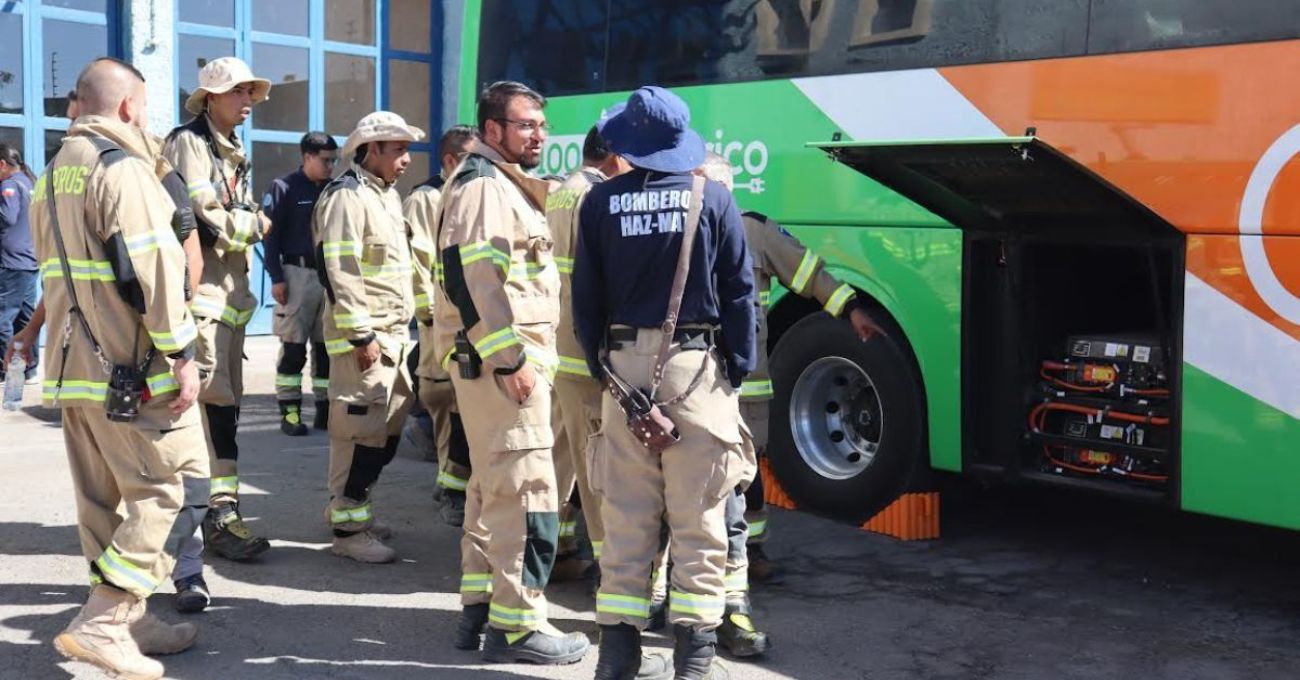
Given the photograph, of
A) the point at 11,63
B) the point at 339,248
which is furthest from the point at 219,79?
the point at 11,63

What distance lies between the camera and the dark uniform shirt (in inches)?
375

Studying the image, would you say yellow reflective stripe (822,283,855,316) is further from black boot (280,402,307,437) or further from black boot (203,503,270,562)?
black boot (280,402,307,437)

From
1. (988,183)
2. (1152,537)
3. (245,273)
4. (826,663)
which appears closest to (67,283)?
(245,273)

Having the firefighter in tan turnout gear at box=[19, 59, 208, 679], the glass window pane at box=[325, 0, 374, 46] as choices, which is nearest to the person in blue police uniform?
the firefighter in tan turnout gear at box=[19, 59, 208, 679]

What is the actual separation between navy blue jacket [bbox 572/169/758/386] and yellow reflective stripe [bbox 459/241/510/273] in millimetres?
342

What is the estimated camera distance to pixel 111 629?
14.8ft

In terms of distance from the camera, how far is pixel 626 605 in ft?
14.5

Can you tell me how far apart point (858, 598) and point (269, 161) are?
976cm

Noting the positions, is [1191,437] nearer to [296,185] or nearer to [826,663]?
[826,663]

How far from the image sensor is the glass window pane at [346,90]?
14.4m

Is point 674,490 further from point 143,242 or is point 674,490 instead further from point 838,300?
point 143,242

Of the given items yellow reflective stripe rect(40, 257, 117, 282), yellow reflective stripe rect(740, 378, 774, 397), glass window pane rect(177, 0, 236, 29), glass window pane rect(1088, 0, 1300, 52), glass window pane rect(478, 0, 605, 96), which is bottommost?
yellow reflective stripe rect(740, 378, 774, 397)

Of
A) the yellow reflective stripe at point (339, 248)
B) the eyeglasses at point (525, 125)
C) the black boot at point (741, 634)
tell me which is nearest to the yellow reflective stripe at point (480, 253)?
the eyeglasses at point (525, 125)

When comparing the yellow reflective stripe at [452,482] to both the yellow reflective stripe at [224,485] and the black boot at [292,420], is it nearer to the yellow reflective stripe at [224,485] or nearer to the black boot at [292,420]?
the yellow reflective stripe at [224,485]
